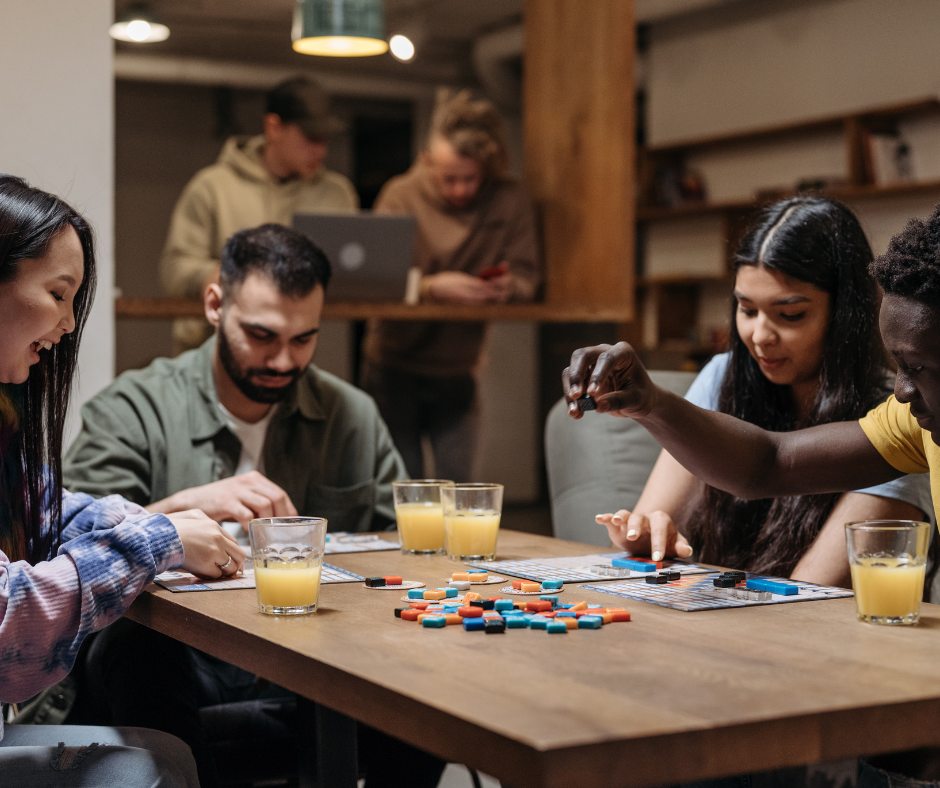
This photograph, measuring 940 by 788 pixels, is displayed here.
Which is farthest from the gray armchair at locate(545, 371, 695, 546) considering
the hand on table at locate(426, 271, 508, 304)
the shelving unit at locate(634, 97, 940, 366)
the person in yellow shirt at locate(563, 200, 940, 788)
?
the shelving unit at locate(634, 97, 940, 366)

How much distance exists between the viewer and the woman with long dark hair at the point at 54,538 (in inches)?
50.1

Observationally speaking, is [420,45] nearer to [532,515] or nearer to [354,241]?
[532,515]

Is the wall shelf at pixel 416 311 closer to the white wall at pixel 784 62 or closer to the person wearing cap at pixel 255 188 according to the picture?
the person wearing cap at pixel 255 188

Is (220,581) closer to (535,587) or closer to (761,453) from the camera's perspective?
(535,587)

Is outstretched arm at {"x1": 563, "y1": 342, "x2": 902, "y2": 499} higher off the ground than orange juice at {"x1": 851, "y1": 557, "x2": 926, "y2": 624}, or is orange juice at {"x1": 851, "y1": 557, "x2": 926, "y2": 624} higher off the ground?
outstretched arm at {"x1": 563, "y1": 342, "x2": 902, "y2": 499}

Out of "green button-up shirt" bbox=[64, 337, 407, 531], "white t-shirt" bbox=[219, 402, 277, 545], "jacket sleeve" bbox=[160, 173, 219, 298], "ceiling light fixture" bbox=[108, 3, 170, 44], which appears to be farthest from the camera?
"ceiling light fixture" bbox=[108, 3, 170, 44]

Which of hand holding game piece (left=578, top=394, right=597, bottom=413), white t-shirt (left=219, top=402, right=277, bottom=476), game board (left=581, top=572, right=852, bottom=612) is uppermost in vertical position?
hand holding game piece (left=578, top=394, right=597, bottom=413)

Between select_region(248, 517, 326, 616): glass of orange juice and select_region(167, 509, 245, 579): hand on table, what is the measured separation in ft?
0.61

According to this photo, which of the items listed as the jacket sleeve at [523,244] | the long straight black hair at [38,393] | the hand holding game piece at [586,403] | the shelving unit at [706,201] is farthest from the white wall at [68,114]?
the shelving unit at [706,201]

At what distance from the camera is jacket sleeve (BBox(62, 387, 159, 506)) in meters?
2.08

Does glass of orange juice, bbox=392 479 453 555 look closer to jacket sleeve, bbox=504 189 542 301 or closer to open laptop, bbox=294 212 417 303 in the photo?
open laptop, bbox=294 212 417 303

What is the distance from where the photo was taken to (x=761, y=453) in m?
1.72

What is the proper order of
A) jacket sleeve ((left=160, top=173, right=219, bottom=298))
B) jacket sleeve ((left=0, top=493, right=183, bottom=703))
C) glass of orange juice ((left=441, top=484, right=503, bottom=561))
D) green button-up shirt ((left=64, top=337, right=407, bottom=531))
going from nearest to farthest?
jacket sleeve ((left=0, top=493, right=183, bottom=703)) → glass of orange juice ((left=441, top=484, right=503, bottom=561)) → green button-up shirt ((left=64, top=337, right=407, bottom=531)) → jacket sleeve ((left=160, top=173, right=219, bottom=298))

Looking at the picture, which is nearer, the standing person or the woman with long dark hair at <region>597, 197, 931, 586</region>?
the woman with long dark hair at <region>597, 197, 931, 586</region>
